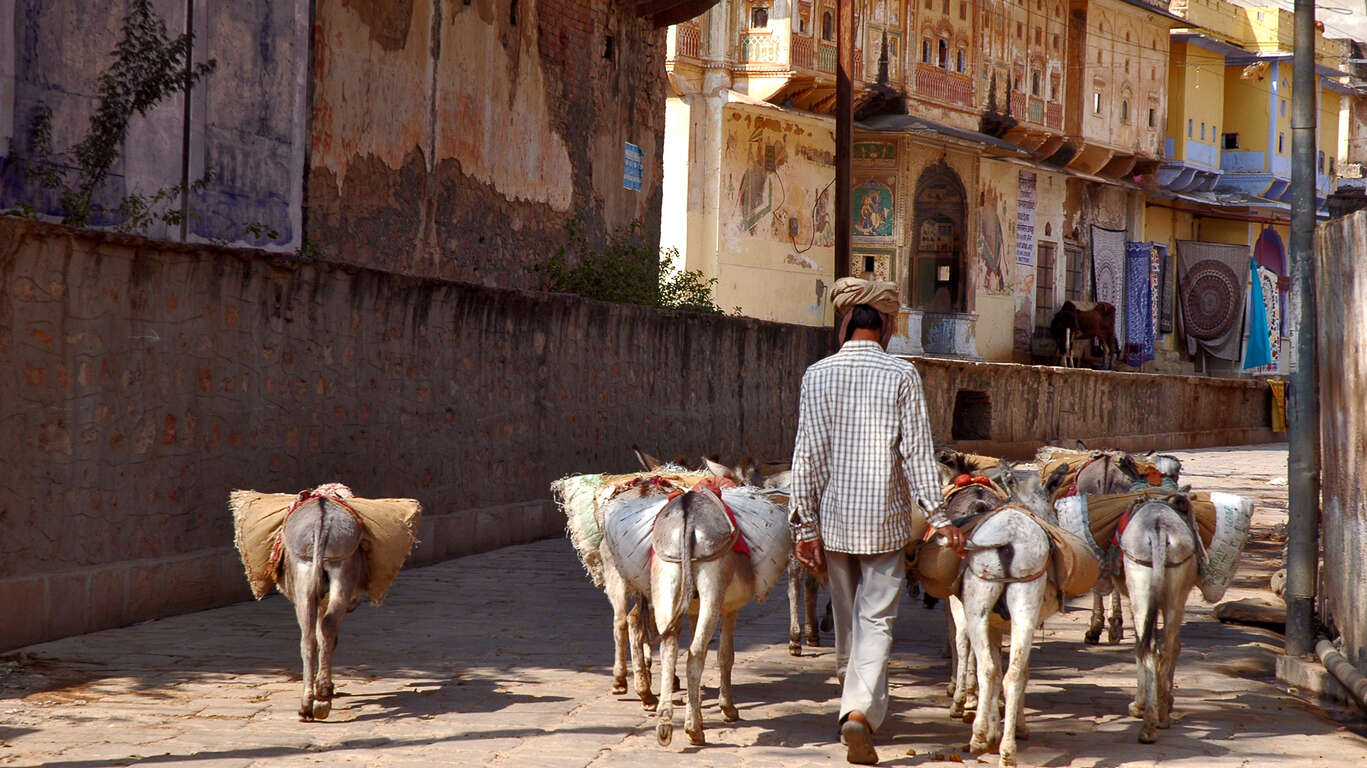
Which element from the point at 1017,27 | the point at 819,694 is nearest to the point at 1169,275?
the point at 1017,27

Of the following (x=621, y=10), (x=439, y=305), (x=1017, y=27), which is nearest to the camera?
(x=439, y=305)

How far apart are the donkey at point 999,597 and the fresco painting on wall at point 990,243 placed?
35.0 meters

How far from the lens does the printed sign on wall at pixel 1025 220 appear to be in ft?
142

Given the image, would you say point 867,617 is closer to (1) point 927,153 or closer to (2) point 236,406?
(2) point 236,406

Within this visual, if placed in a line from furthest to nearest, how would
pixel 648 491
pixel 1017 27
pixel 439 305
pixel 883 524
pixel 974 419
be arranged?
pixel 1017 27, pixel 974 419, pixel 439 305, pixel 648 491, pixel 883 524

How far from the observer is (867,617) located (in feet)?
21.4

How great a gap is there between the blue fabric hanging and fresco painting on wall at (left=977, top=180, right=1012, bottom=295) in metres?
15.0

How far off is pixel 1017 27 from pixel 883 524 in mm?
38520

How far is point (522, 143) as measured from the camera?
17391mm

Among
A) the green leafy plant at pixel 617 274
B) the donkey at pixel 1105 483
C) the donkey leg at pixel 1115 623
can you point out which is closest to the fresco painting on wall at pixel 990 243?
the green leafy plant at pixel 617 274

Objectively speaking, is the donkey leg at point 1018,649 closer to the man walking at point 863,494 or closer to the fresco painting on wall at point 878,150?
the man walking at point 863,494

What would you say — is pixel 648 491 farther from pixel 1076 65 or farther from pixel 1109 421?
pixel 1076 65

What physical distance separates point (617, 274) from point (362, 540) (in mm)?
10817

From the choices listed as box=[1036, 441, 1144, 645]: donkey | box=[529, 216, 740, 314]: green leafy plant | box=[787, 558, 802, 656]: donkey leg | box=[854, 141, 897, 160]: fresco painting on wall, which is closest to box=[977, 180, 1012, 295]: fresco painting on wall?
box=[854, 141, 897, 160]: fresco painting on wall
